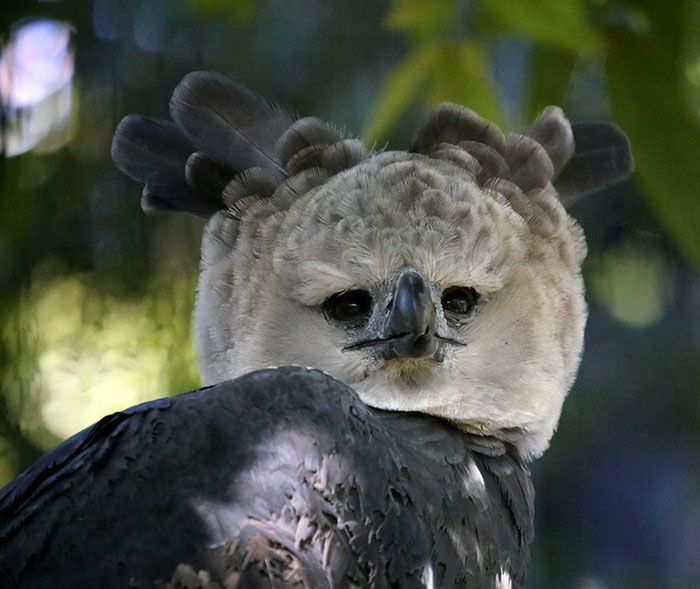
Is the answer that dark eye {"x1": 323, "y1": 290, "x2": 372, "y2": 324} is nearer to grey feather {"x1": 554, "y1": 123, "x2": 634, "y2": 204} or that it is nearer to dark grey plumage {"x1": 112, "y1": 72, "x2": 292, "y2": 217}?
dark grey plumage {"x1": 112, "y1": 72, "x2": 292, "y2": 217}

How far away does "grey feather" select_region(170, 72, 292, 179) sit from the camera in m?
1.61

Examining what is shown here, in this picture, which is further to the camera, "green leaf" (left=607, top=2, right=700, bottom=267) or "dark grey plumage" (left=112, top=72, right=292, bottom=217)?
"dark grey plumage" (left=112, top=72, right=292, bottom=217)

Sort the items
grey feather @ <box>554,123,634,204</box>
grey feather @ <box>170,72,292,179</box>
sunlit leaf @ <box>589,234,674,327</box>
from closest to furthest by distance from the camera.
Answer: grey feather @ <box>170,72,292,179</box>
grey feather @ <box>554,123,634,204</box>
sunlit leaf @ <box>589,234,674,327</box>

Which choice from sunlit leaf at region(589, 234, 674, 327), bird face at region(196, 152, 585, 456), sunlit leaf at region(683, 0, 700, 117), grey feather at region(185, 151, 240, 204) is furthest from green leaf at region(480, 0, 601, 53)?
sunlit leaf at region(589, 234, 674, 327)

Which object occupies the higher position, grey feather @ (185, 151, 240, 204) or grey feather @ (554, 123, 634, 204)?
grey feather @ (554, 123, 634, 204)

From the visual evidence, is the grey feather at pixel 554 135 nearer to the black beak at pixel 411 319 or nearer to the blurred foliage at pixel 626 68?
the blurred foliage at pixel 626 68

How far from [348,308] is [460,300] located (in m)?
0.15

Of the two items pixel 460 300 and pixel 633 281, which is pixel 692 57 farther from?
pixel 633 281

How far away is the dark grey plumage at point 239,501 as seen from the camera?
3.26ft

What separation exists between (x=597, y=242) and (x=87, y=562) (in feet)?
7.28

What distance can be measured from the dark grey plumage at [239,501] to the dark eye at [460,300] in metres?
0.34

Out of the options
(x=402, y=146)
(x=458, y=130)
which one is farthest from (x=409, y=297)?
(x=402, y=146)

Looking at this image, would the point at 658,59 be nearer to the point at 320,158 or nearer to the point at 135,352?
the point at 320,158

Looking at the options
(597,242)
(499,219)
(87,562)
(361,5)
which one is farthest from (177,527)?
(361,5)
